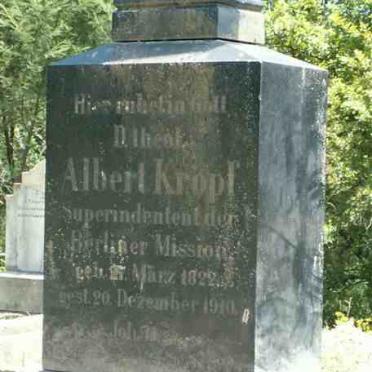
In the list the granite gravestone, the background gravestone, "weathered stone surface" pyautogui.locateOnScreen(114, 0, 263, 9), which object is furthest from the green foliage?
"weathered stone surface" pyautogui.locateOnScreen(114, 0, 263, 9)

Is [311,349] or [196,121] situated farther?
[311,349]

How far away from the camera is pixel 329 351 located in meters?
6.58

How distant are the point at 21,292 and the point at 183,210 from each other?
23.2 feet

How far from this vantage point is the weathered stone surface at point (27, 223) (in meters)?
12.0

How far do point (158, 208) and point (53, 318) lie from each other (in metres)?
0.79

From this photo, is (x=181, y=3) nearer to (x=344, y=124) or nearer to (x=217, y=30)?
(x=217, y=30)

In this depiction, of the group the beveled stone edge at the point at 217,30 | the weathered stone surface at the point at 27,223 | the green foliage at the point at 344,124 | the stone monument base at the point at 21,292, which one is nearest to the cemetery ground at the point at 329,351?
the beveled stone edge at the point at 217,30

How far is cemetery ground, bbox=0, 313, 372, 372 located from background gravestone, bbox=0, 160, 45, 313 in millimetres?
3334

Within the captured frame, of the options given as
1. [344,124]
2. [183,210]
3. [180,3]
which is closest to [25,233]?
[344,124]

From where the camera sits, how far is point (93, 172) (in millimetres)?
5098

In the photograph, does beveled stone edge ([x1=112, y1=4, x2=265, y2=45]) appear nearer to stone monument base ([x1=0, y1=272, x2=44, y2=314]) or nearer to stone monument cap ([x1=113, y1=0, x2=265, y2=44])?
stone monument cap ([x1=113, y1=0, x2=265, y2=44])

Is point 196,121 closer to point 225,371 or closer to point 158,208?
point 158,208

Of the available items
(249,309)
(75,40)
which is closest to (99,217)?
(249,309)

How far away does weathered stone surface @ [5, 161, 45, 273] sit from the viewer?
12039 millimetres
